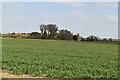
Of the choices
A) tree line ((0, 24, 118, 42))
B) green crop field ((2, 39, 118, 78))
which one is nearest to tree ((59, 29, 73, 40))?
tree line ((0, 24, 118, 42))

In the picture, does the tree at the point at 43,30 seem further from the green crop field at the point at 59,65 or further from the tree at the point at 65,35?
the green crop field at the point at 59,65

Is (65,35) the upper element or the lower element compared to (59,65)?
upper

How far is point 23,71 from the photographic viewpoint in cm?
1112

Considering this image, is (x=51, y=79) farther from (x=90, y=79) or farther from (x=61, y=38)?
(x=61, y=38)

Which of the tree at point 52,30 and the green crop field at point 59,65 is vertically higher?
the tree at point 52,30

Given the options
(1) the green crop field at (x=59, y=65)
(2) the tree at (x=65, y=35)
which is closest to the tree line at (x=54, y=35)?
(2) the tree at (x=65, y=35)

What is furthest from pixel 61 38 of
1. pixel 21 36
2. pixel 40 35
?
pixel 21 36

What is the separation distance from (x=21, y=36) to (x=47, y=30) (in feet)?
65.0

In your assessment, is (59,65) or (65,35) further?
(65,35)

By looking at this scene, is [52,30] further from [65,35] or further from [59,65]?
[59,65]

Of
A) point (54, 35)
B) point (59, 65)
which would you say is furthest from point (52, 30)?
point (59, 65)

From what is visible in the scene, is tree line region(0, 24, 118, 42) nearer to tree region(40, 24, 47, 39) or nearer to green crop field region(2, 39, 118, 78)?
tree region(40, 24, 47, 39)

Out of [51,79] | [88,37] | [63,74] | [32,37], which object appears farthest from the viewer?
[32,37]

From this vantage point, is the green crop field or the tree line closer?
the green crop field
